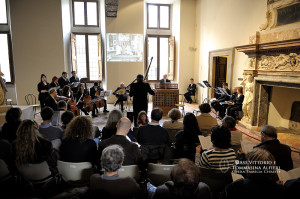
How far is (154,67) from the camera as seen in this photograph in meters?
10.9

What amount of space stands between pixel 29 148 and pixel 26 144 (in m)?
0.05

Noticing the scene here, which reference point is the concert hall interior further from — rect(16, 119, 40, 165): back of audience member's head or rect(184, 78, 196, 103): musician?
rect(16, 119, 40, 165): back of audience member's head

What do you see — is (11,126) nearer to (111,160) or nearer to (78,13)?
(111,160)

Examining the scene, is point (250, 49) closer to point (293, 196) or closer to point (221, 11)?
point (221, 11)

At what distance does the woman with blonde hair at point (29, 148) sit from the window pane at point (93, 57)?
857 cm

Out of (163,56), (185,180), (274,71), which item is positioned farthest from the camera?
(163,56)

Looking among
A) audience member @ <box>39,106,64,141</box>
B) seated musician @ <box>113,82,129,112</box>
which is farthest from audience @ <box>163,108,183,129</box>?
seated musician @ <box>113,82,129,112</box>

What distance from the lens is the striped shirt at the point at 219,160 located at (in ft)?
6.57

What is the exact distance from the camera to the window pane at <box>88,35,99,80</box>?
10273mm

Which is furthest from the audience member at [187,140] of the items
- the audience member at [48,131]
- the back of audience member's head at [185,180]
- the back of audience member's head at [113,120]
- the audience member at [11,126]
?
the audience member at [11,126]

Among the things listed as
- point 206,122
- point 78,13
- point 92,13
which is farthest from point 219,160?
point 78,13

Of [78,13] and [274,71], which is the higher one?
[78,13]

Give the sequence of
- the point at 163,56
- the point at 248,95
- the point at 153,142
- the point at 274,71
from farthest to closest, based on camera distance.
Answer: the point at 163,56
the point at 248,95
the point at 274,71
the point at 153,142

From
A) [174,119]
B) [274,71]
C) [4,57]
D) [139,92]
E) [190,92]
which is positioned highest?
[4,57]
